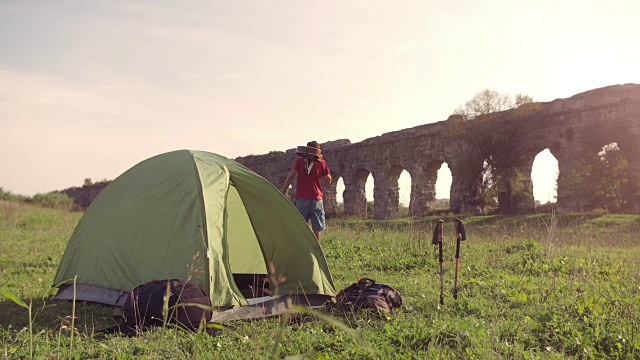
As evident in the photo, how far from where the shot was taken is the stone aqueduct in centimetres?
1689

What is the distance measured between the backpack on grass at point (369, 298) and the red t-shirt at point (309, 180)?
2.82m

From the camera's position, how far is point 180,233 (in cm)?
550

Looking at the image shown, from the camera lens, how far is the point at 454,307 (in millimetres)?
5285

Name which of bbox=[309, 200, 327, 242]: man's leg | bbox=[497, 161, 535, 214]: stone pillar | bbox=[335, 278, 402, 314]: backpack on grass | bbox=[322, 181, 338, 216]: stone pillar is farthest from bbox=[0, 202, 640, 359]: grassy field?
bbox=[322, 181, 338, 216]: stone pillar

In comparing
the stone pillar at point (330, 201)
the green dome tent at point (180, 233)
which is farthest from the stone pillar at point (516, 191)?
the green dome tent at point (180, 233)

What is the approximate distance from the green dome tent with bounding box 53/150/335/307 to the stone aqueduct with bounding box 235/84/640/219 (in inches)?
403

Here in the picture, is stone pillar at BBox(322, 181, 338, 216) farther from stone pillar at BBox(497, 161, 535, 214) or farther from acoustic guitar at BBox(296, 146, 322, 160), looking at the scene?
acoustic guitar at BBox(296, 146, 322, 160)

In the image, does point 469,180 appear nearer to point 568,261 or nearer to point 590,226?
point 590,226

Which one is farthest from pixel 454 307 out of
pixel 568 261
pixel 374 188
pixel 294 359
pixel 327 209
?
pixel 327 209

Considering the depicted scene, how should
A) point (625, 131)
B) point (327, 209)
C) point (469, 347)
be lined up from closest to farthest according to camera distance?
point (469, 347), point (625, 131), point (327, 209)

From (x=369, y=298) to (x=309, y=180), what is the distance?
336 centimetres

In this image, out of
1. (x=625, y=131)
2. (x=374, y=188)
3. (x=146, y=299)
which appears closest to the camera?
(x=146, y=299)

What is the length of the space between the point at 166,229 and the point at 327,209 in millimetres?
21879

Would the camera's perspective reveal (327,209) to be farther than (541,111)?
Yes
